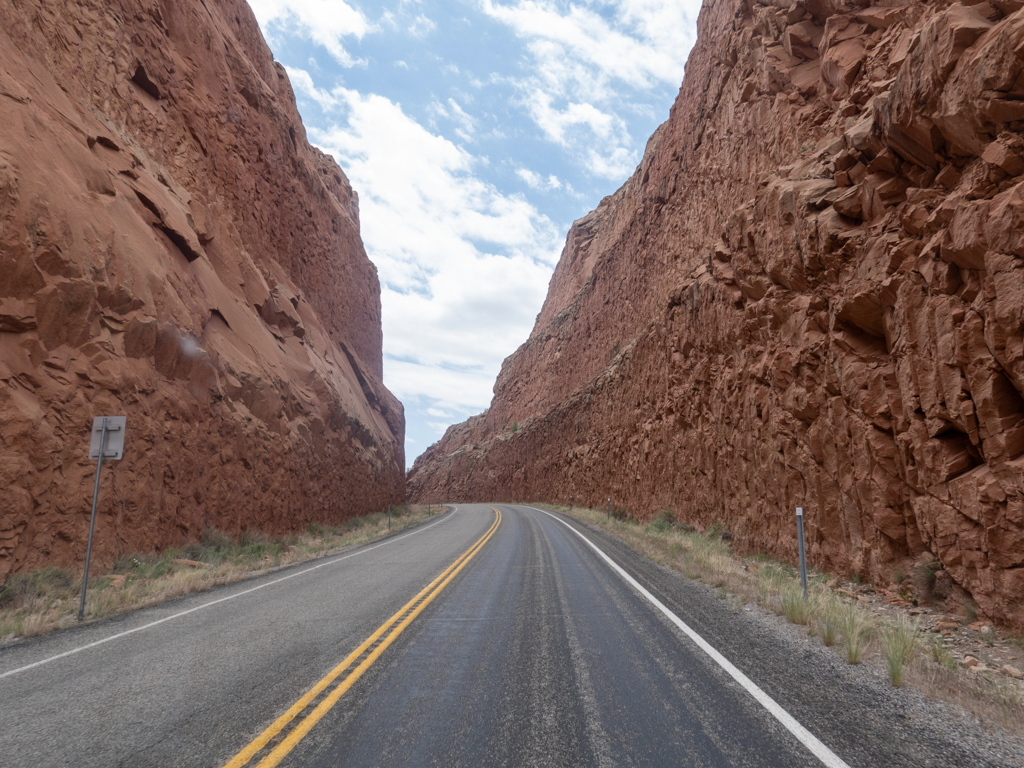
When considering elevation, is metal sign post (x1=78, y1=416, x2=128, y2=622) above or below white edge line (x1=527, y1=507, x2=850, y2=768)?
above

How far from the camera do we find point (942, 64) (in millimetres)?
7562

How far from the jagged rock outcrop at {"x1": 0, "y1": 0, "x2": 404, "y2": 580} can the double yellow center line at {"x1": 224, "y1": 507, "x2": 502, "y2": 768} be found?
6.84 meters

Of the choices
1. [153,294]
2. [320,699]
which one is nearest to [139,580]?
[153,294]

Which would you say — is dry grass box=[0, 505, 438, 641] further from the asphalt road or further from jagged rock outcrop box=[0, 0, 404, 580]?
the asphalt road

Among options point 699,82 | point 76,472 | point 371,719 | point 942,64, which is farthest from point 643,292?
point 371,719

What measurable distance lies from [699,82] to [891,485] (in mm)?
25351

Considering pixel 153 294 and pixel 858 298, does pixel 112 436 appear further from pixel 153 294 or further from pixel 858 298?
pixel 858 298

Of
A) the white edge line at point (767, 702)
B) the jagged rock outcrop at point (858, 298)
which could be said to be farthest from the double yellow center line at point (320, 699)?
the jagged rock outcrop at point (858, 298)

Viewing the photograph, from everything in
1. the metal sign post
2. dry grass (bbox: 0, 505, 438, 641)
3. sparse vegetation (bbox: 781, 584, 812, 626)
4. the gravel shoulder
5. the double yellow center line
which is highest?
the metal sign post

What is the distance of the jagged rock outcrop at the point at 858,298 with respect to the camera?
6.68 metres

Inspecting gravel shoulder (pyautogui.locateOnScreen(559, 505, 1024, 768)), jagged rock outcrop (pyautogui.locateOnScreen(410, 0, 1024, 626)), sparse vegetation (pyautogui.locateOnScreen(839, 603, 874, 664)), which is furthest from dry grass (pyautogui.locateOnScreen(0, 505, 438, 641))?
jagged rock outcrop (pyautogui.locateOnScreen(410, 0, 1024, 626))

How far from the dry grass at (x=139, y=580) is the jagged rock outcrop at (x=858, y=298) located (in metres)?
11.8

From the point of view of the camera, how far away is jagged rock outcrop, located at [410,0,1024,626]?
21.9 feet

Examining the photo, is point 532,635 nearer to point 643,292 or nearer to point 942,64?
point 942,64
